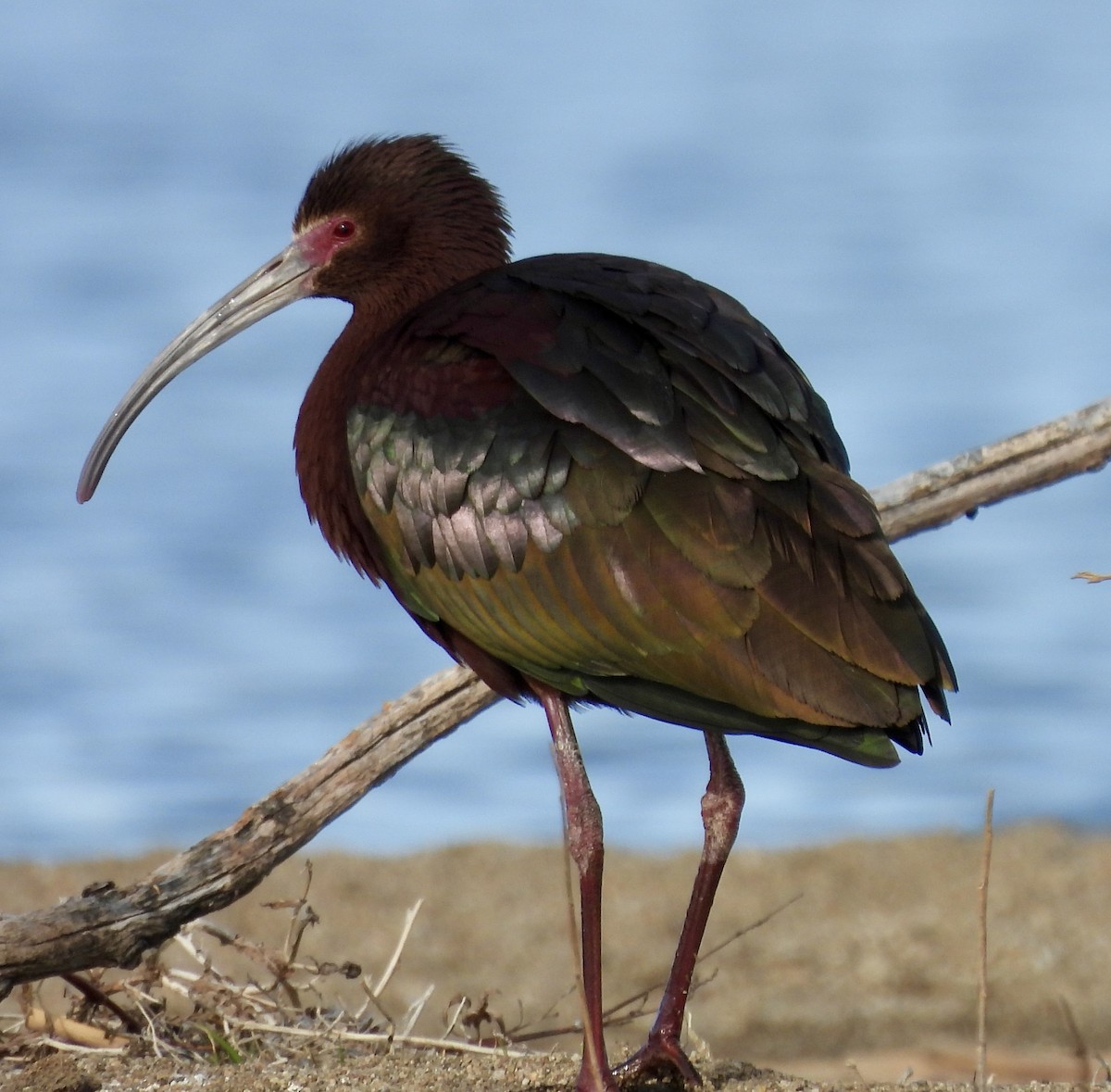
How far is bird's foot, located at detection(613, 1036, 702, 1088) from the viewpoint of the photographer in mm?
5059

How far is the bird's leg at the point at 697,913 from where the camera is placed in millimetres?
5078

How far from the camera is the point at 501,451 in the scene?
5.14 m

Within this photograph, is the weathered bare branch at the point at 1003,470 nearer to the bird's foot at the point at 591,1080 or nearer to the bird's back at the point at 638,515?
the bird's back at the point at 638,515

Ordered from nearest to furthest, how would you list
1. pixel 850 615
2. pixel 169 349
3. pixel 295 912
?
pixel 850 615
pixel 295 912
pixel 169 349

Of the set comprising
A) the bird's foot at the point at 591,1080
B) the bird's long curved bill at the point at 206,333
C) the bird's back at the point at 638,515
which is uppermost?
the bird's long curved bill at the point at 206,333

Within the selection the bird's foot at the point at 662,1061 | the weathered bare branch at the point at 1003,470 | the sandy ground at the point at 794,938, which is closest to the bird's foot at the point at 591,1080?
the bird's foot at the point at 662,1061

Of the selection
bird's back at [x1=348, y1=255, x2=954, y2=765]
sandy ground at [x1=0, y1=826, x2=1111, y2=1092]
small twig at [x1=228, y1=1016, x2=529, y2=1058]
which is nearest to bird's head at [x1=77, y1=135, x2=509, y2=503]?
bird's back at [x1=348, y1=255, x2=954, y2=765]

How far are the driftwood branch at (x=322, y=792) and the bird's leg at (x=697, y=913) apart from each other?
3.02ft

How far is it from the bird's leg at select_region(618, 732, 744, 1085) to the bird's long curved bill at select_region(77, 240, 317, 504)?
227cm

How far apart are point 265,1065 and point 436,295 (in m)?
2.46

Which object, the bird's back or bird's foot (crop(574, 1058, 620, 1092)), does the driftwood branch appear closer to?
the bird's back

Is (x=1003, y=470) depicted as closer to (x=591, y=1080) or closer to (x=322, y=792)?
(x=322, y=792)

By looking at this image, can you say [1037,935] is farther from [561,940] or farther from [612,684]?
[612,684]

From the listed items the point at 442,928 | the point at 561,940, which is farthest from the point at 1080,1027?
the point at 442,928
